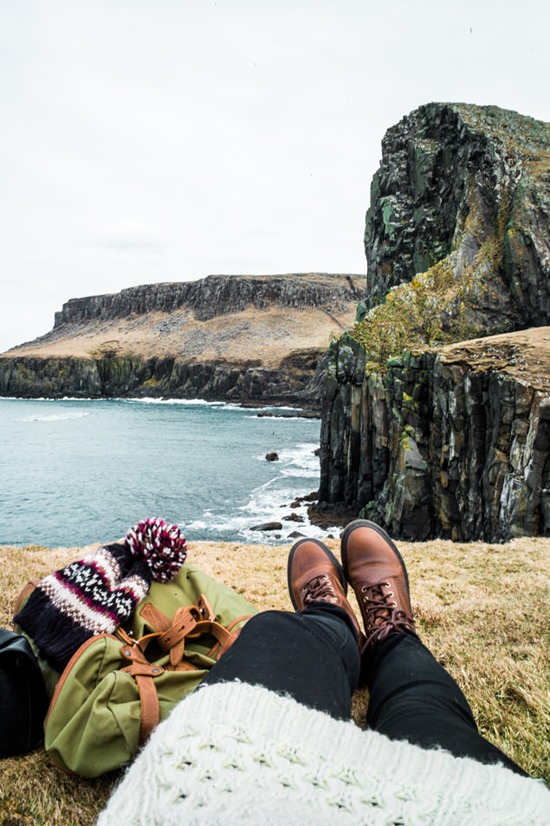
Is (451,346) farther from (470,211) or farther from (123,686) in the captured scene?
(470,211)

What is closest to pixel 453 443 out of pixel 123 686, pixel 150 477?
pixel 123 686

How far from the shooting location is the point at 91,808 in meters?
2.40

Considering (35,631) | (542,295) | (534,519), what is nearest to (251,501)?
(534,519)

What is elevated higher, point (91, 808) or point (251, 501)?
point (91, 808)

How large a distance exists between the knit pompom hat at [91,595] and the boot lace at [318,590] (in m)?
1.23

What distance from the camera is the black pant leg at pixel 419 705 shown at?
6.24 feet

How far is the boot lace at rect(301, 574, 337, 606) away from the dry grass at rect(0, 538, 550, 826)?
2.55 ft

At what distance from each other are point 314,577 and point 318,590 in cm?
26

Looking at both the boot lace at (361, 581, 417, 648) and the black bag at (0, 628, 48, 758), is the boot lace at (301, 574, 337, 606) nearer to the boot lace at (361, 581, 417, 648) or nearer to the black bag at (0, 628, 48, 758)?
the boot lace at (361, 581, 417, 648)

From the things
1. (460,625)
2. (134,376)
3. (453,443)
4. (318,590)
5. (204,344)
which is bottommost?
(460,625)

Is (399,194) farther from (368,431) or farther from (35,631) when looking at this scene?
(35,631)

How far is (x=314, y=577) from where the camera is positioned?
4.42m

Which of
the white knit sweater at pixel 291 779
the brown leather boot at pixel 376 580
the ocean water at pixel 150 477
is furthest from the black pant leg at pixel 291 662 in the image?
the ocean water at pixel 150 477

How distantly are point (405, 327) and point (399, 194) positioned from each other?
30536 millimetres
